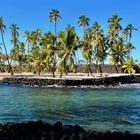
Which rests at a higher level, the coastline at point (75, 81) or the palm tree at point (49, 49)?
the palm tree at point (49, 49)

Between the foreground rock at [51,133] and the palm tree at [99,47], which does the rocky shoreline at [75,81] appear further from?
the foreground rock at [51,133]

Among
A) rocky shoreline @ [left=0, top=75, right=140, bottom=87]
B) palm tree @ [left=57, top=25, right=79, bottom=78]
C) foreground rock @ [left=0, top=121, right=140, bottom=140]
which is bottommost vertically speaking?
foreground rock @ [left=0, top=121, right=140, bottom=140]

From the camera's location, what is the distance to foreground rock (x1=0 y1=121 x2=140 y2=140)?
17469 millimetres

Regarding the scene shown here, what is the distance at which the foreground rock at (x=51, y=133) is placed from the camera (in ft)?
57.3

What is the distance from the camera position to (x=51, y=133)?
1812cm

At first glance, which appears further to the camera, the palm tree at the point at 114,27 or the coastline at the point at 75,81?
the palm tree at the point at 114,27

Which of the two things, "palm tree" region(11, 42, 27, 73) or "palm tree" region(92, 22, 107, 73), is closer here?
"palm tree" region(92, 22, 107, 73)

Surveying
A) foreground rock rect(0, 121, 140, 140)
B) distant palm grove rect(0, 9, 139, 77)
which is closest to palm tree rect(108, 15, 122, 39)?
distant palm grove rect(0, 9, 139, 77)

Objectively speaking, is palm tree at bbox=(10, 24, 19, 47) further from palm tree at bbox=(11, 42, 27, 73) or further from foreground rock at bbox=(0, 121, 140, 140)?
foreground rock at bbox=(0, 121, 140, 140)

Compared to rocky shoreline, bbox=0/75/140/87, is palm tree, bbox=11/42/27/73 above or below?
above

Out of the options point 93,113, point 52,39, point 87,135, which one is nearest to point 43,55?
point 52,39

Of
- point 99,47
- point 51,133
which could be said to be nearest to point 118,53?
point 99,47

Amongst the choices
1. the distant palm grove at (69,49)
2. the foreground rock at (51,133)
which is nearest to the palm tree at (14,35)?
the distant palm grove at (69,49)

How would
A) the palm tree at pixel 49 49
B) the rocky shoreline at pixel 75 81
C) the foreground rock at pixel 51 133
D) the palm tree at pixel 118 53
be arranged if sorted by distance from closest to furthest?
the foreground rock at pixel 51 133 → the rocky shoreline at pixel 75 81 → the palm tree at pixel 49 49 → the palm tree at pixel 118 53
